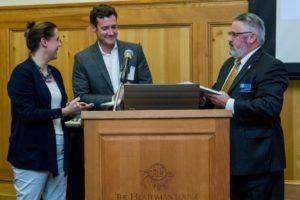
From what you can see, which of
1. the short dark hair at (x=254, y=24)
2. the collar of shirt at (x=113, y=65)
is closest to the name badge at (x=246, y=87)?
the short dark hair at (x=254, y=24)

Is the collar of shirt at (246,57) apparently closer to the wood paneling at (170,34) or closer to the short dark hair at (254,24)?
the short dark hair at (254,24)

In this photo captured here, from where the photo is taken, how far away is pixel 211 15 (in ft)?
11.0

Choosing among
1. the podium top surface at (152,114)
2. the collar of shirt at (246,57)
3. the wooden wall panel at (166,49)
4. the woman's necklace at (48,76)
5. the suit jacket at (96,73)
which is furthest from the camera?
the wooden wall panel at (166,49)

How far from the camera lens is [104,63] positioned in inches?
108

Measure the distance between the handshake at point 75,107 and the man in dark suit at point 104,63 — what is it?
15cm

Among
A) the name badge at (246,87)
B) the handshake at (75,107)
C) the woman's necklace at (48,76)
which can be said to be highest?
the woman's necklace at (48,76)

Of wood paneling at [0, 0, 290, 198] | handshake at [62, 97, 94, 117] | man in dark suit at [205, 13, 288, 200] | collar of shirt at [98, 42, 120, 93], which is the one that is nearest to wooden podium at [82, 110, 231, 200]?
man in dark suit at [205, 13, 288, 200]

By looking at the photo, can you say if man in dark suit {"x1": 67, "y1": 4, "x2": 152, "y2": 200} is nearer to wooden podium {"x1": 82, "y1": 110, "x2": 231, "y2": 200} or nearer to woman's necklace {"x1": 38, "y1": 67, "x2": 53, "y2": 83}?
woman's necklace {"x1": 38, "y1": 67, "x2": 53, "y2": 83}

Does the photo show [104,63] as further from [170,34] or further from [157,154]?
[157,154]

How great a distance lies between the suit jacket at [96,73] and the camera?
271 cm

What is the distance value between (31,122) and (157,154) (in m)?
1.00

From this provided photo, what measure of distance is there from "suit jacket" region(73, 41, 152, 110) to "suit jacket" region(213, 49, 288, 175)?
656 millimetres

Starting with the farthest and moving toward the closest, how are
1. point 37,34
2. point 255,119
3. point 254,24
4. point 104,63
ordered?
point 104,63 → point 37,34 → point 254,24 → point 255,119

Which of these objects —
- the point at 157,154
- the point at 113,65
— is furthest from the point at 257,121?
the point at 113,65
